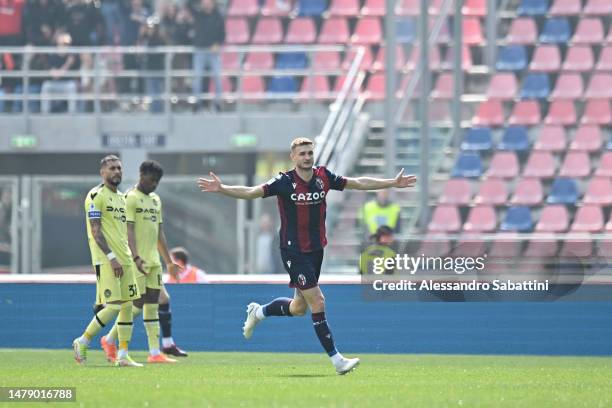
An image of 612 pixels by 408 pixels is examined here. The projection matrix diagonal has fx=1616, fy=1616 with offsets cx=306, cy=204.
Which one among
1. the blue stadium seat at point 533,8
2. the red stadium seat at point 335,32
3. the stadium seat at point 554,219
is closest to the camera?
the stadium seat at point 554,219

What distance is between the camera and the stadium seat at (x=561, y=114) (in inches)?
993

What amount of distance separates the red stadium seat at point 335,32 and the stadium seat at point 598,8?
168 inches

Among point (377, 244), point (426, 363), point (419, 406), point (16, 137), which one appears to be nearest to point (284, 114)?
point (16, 137)

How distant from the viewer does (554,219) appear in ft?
77.3

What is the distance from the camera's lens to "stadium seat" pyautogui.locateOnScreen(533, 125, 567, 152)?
2483cm

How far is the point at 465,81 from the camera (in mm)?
26516

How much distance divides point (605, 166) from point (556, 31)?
10.3 ft

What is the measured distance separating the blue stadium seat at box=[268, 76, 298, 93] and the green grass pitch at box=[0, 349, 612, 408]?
10691 mm

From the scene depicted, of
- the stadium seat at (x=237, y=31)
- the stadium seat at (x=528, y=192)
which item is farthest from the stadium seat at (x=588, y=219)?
the stadium seat at (x=237, y=31)

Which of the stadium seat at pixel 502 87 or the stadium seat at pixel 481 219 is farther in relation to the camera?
the stadium seat at pixel 502 87

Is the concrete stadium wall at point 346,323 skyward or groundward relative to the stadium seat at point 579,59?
groundward

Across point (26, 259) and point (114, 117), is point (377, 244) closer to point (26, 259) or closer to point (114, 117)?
point (114, 117)

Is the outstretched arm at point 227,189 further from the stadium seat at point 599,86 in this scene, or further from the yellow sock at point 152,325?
the stadium seat at point 599,86

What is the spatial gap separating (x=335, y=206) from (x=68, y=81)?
6.78 metres
